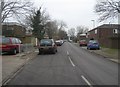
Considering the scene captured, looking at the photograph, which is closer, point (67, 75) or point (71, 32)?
Answer: point (67, 75)

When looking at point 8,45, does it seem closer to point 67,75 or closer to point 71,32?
point 67,75

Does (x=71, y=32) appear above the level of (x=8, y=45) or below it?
above

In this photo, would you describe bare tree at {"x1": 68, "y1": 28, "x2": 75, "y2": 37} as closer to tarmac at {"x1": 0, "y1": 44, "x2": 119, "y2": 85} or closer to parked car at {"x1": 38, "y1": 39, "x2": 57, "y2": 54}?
parked car at {"x1": 38, "y1": 39, "x2": 57, "y2": 54}

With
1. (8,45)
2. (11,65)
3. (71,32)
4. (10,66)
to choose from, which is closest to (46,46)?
(8,45)

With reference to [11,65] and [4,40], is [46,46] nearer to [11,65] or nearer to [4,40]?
[4,40]

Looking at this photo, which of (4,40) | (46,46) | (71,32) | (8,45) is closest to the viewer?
(8,45)

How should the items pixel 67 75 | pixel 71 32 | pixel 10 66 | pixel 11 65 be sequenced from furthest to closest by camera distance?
pixel 71 32 < pixel 11 65 < pixel 10 66 < pixel 67 75

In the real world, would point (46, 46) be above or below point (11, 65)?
above

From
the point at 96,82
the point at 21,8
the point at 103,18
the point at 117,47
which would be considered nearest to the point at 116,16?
the point at 103,18

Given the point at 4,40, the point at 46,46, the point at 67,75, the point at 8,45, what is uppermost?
the point at 4,40

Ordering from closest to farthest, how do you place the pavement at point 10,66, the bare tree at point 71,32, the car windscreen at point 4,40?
the pavement at point 10,66, the car windscreen at point 4,40, the bare tree at point 71,32

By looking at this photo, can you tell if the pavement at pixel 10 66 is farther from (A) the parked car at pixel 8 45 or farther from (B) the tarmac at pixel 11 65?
(A) the parked car at pixel 8 45

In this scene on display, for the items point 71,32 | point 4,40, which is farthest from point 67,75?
point 71,32

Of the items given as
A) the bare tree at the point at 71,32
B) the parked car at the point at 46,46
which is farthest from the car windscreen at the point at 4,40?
the bare tree at the point at 71,32
